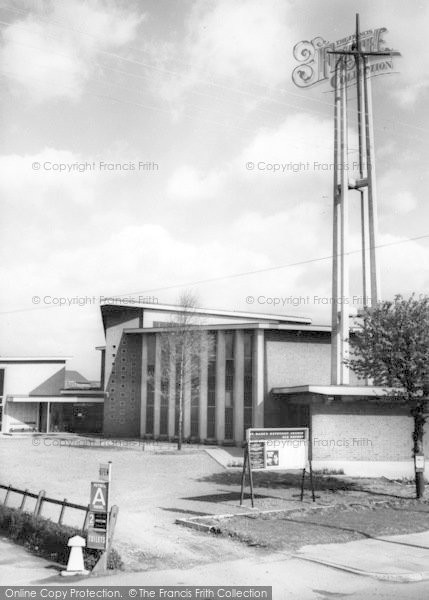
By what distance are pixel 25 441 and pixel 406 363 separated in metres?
29.6

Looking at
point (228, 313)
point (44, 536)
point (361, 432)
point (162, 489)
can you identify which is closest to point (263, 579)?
point (44, 536)

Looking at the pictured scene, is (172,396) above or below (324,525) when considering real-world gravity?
above

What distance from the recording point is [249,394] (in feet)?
127

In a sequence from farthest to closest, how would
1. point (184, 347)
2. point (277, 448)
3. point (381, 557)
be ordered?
point (184, 347), point (277, 448), point (381, 557)

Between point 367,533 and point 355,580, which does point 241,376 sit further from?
point 355,580

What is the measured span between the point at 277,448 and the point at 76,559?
9147 millimetres

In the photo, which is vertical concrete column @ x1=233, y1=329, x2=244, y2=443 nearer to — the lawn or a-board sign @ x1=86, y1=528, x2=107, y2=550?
the lawn

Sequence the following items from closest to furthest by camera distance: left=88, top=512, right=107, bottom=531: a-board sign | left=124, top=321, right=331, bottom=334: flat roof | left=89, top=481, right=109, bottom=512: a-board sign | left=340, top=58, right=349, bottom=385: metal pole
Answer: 1. left=88, top=512, right=107, bottom=531: a-board sign
2. left=89, top=481, right=109, bottom=512: a-board sign
3. left=340, top=58, right=349, bottom=385: metal pole
4. left=124, top=321, right=331, bottom=334: flat roof

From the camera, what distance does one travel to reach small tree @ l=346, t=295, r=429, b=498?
19797 mm

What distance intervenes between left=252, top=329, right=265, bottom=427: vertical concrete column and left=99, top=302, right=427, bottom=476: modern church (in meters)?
0.06

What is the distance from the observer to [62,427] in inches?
2035

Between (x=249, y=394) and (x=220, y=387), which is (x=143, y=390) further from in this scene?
(x=249, y=394)

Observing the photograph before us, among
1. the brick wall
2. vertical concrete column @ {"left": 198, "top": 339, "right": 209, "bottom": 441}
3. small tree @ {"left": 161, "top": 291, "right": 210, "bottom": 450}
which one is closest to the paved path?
the brick wall

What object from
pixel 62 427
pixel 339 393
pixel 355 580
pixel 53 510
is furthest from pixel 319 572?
pixel 62 427
